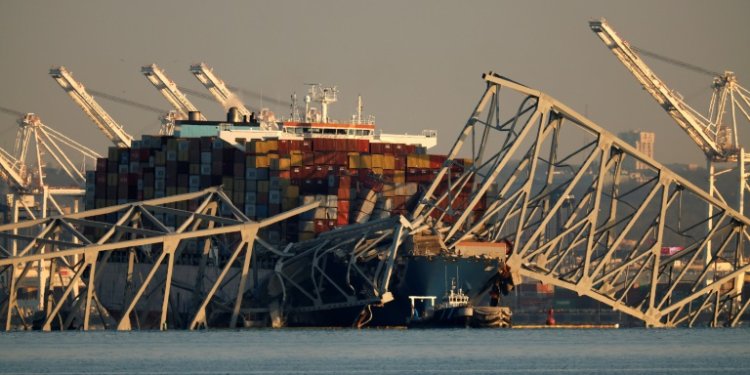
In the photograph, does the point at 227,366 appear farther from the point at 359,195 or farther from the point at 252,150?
the point at 252,150

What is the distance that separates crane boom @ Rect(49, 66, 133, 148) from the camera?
165 metres

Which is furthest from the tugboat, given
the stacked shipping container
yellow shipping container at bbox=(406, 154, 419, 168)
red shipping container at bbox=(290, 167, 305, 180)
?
yellow shipping container at bbox=(406, 154, 419, 168)

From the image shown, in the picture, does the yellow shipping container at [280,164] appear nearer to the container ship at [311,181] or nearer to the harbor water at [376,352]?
the container ship at [311,181]

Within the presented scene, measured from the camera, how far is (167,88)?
17450 cm

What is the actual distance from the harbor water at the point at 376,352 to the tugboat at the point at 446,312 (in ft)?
2.06

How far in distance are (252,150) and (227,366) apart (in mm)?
50876

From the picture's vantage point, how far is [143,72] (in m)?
175

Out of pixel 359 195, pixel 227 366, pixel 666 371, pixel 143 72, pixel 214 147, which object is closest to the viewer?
pixel 666 371

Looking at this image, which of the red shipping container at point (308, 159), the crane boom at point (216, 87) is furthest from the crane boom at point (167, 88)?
the red shipping container at point (308, 159)

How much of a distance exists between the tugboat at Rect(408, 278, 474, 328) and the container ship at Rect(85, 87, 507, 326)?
22.1 inches

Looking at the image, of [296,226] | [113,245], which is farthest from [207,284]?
[113,245]

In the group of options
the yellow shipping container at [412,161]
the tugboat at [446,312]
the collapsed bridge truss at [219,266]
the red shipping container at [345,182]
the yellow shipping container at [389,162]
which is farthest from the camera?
the yellow shipping container at [412,161]

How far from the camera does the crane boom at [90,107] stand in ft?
542

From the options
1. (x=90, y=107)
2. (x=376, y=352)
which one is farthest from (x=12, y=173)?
(x=376, y=352)
